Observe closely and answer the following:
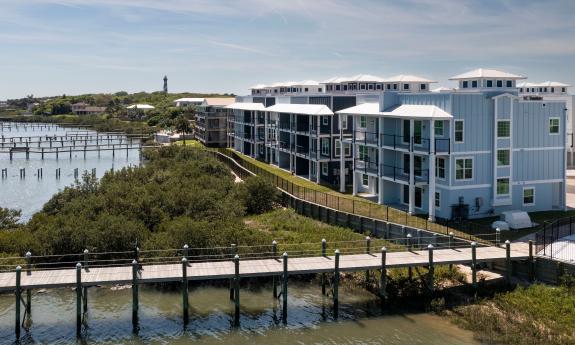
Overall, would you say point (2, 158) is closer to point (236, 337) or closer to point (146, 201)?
point (146, 201)

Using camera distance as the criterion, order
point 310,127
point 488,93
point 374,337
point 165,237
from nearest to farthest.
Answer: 1. point 374,337
2. point 165,237
3. point 488,93
4. point 310,127

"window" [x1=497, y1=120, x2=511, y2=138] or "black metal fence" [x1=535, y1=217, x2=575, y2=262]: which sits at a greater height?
"window" [x1=497, y1=120, x2=511, y2=138]

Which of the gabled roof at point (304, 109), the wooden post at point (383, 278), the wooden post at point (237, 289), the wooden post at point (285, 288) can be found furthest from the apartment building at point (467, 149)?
the wooden post at point (237, 289)

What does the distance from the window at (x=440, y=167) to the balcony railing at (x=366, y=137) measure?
773cm

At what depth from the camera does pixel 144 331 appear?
1109 inches

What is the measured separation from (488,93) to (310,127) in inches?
980

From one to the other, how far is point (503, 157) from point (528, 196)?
378cm

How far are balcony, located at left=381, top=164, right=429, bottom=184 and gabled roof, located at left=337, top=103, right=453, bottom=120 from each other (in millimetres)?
4206

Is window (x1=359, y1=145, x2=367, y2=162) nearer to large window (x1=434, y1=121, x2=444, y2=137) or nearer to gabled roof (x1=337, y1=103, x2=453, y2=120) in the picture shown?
gabled roof (x1=337, y1=103, x2=453, y2=120)

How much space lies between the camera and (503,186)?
44.0 m

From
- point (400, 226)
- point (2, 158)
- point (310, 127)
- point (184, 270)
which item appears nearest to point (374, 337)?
point (184, 270)

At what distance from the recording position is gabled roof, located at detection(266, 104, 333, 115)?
6222cm

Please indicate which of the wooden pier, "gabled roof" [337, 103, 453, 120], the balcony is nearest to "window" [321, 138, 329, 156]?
"gabled roof" [337, 103, 453, 120]

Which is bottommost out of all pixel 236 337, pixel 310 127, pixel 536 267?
pixel 236 337
